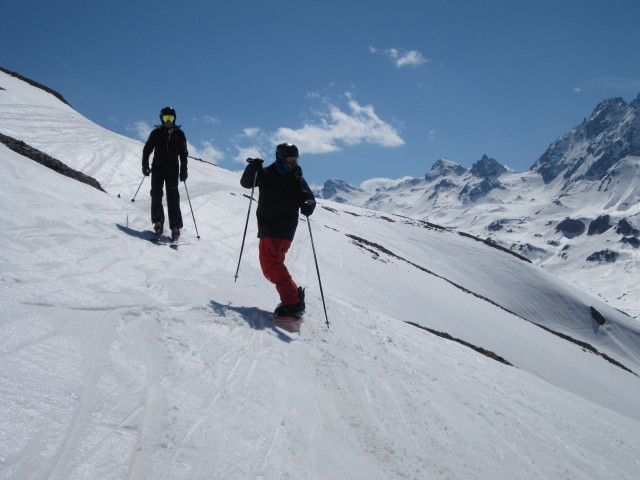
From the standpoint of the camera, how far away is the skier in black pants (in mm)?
8648

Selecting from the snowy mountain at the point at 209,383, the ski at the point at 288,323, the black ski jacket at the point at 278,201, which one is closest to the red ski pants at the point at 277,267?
the black ski jacket at the point at 278,201

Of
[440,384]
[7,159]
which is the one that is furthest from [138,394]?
[7,159]

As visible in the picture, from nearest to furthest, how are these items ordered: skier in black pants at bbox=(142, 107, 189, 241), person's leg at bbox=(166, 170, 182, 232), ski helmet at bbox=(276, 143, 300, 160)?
ski helmet at bbox=(276, 143, 300, 160) → skier in black pants at bbox=(142, 107, 189, 241) → person's leg at bbox=(166, 170, 182, 232)

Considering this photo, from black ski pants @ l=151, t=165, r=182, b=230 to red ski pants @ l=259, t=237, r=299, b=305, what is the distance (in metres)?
3.61

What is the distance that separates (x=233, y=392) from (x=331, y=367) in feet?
4.95

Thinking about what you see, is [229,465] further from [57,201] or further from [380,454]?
[57,201]

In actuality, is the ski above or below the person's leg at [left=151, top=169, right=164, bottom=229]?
below

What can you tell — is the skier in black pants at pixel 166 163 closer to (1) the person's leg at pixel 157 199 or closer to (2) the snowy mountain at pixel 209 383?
(1) the person's leg at pixel 157 199

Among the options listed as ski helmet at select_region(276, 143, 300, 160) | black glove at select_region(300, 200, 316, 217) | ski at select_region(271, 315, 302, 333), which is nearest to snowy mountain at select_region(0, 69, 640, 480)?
ski at select_region(271, 315, 302, 333)

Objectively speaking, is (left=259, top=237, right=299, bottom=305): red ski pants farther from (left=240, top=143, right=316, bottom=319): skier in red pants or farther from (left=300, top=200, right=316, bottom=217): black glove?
(left=300, top=200, right=316, bottom=217): black glove

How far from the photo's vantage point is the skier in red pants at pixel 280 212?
6.03 metres

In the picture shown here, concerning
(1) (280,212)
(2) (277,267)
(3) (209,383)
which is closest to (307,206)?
(1) (280,212)

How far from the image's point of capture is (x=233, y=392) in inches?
142

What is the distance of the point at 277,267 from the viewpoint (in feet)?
20.0
